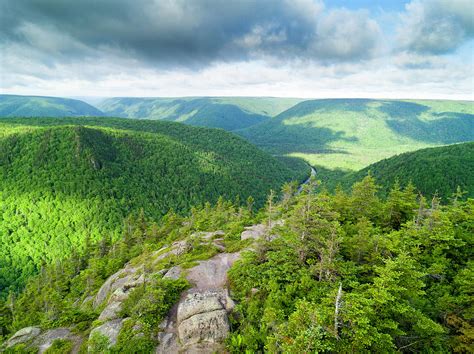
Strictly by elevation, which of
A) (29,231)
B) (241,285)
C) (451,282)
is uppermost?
(451,282)

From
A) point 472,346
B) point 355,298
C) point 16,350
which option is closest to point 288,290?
point 355,298

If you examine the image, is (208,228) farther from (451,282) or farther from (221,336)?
(451,282)

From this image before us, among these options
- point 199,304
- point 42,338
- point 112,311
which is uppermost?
point 199,304

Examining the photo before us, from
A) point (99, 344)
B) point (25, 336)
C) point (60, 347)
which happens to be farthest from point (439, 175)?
point (25, 336)

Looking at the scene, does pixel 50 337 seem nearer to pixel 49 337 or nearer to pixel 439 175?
pixel 49 337

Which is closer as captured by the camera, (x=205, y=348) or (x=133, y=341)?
(x=205, y=348)

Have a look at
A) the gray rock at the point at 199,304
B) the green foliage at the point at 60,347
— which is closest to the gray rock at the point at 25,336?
the green foliage at the point at 60,347

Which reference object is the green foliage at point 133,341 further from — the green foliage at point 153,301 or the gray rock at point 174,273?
the gray rock at point 174,273
